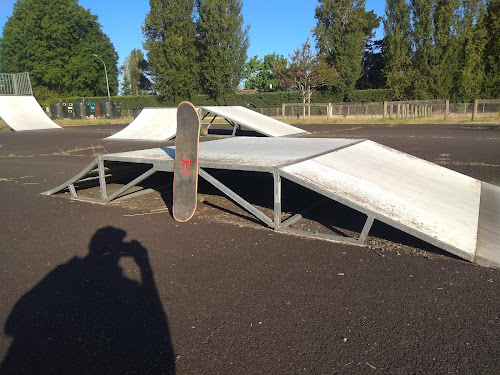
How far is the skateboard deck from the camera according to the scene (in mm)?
5078

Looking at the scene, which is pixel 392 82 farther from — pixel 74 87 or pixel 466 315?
pixel 74 87

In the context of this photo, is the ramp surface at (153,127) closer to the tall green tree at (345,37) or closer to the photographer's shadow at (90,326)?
the photographer's shadow at (90,326)

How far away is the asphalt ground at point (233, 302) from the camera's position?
A: 2332 mm

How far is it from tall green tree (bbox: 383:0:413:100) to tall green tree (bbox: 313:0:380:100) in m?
4.19

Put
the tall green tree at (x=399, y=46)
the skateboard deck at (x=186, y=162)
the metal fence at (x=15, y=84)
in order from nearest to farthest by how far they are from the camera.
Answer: the skateboard deck at (x=186, y=162), the metal fence at (x=15, y=84), the tall green tree at (x=399, y=46)

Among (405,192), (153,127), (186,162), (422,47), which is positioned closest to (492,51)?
(422,47)

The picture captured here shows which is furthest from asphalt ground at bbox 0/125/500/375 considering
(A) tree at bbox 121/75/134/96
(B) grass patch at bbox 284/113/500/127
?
(A) tree at bbox 121/75/134/96

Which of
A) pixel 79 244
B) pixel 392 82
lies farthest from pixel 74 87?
pixel 79 244

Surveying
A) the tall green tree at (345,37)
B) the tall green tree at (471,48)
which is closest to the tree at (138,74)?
the tall green tree at (345,37)

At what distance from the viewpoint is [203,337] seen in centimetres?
257

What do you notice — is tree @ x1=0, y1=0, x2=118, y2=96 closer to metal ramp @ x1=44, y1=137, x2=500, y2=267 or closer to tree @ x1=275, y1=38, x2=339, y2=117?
tree @ x1=275, y1=38, x2=339, y2=117

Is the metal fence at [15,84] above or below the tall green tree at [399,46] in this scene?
below

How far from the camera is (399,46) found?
36.3m

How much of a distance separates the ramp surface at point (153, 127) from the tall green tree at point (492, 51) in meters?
29.6
